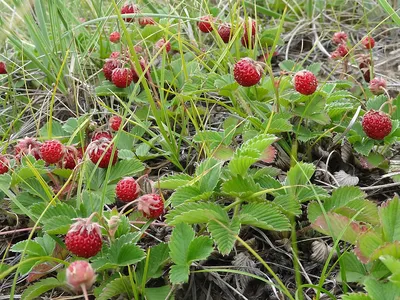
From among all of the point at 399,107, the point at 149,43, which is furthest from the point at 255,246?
the point at 149,43

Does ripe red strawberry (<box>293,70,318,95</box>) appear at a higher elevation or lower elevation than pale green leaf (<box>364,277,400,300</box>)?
higher

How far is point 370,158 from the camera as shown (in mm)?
1778

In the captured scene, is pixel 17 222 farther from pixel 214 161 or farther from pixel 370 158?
pixel 370 158

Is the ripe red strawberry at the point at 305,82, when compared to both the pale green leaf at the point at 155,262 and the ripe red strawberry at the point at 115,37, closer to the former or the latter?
the pale green leaf at the point at 155,262

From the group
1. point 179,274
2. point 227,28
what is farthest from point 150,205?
point 227,28

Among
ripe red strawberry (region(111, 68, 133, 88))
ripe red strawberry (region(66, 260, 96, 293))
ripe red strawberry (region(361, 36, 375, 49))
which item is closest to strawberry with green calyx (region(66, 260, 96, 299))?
ripe red strawberry (region(66, 260, 96, 293))

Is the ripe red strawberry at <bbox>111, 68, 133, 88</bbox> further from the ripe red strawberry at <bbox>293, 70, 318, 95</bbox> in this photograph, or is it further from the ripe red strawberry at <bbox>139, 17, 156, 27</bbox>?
the ripe red strawberry at <bbox>293, 70, 318, 95</bbox>

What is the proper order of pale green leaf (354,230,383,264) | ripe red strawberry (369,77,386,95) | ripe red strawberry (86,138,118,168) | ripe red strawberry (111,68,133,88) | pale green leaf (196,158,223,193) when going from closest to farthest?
pale green leaf (354,230,383,264)
pale green leaf (196,158,223,193)
ripe red strawberry (86,138,118,168)
ripe red strawberry (369,77,386,95)
ripe red strawberry (111,68,133,88)

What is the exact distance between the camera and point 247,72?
1.75 metres

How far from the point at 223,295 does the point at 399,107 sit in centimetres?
88

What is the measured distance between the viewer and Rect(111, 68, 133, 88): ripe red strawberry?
2.11m

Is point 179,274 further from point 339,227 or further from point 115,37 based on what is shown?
point 115,37

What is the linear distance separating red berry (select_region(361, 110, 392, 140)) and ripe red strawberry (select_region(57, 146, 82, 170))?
90cm

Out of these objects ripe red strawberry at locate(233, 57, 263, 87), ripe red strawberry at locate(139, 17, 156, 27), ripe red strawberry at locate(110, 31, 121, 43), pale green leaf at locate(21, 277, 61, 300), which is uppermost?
ripe red strawberry at locate(233, 57, 263, 87)
